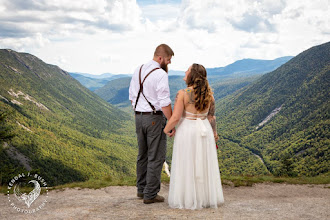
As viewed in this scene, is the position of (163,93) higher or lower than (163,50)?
lower

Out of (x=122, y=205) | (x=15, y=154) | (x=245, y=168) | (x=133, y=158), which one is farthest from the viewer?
(x=133, y=158)

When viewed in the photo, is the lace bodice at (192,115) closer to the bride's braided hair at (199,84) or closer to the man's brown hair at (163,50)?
the bride's braided hair at (199,84)

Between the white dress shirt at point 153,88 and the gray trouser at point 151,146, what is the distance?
0.90 ft

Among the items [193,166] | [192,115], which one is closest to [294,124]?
[193,166]

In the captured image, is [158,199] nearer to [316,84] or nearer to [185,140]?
[185,140]

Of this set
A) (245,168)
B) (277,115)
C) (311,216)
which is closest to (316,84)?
(277,115)

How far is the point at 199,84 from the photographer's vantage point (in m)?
6.06

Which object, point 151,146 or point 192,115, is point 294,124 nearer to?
point 192,115

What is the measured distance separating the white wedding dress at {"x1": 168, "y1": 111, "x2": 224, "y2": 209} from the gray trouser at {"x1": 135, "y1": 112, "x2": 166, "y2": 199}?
0.36 meters

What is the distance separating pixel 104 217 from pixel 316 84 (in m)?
187

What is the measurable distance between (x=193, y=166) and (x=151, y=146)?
1.07 meters

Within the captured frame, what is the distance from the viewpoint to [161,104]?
244 inches

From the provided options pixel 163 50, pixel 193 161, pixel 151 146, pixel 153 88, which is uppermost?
pixel 163 50

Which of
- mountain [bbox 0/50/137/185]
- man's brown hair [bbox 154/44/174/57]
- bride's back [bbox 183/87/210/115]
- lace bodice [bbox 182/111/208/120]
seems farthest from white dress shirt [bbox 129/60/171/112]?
mountain [bbox 0/50/137/185]
